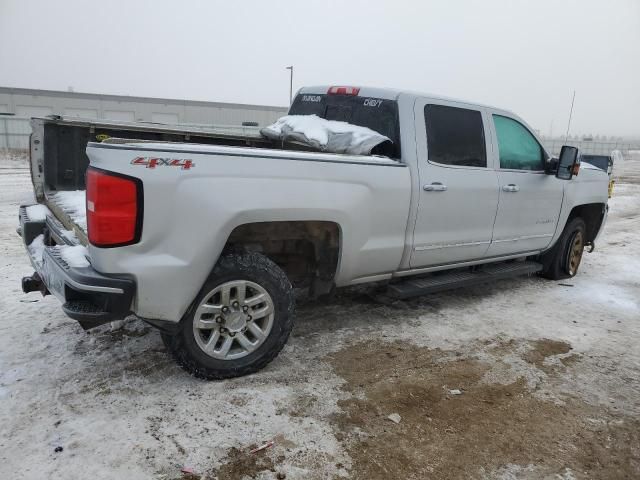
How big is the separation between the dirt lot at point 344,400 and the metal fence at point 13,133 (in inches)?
953

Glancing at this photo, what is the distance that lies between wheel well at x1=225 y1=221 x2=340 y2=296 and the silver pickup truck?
0.04 feet

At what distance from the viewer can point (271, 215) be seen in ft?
10.3

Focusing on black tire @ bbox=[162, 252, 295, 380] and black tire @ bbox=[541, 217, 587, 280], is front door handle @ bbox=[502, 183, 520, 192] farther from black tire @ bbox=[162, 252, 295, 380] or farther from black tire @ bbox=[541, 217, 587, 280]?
black tire @ bbox=[162, 252, 295, 380]

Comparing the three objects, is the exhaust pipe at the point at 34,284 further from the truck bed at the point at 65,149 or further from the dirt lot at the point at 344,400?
the truck bed at the point at 65,149

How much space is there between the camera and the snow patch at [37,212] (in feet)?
12.6

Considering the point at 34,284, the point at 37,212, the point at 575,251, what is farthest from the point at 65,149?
the point at 575,251

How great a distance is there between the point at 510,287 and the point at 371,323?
2217mm

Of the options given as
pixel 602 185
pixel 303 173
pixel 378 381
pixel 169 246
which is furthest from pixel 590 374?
A: pixel 602 185

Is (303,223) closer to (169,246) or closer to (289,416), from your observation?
(169,246)

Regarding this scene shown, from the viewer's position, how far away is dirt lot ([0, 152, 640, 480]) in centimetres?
248

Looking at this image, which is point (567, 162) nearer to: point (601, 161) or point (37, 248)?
point (37, 248)

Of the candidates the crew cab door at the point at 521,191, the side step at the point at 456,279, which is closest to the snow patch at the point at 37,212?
the side step at the point at 456,279

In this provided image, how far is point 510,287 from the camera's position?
570 cm

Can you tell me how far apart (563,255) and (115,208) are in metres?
5.25
